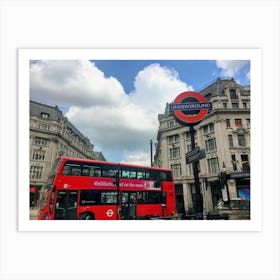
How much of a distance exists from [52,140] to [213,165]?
497 inches

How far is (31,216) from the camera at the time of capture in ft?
19.8

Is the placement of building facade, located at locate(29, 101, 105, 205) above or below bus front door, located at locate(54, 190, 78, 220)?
above

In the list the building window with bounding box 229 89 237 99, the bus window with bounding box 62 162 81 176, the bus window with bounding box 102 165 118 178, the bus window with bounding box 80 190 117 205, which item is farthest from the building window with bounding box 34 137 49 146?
the building window with bounding box 229 89 237 99

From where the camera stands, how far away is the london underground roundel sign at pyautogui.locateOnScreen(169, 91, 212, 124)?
7.98 metres

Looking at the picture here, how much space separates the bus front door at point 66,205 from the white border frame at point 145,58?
0.54 metres

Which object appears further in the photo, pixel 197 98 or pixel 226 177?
pixel 226 177

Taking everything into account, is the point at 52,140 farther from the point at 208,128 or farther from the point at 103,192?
the point at 208,128

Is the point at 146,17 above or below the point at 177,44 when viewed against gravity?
above

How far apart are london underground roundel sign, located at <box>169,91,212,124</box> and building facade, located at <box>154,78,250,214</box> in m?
4.20

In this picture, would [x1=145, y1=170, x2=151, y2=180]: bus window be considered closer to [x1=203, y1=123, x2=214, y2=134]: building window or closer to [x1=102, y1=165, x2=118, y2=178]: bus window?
[x1=102, y1=165, x2=118, y2=178]: bus window
